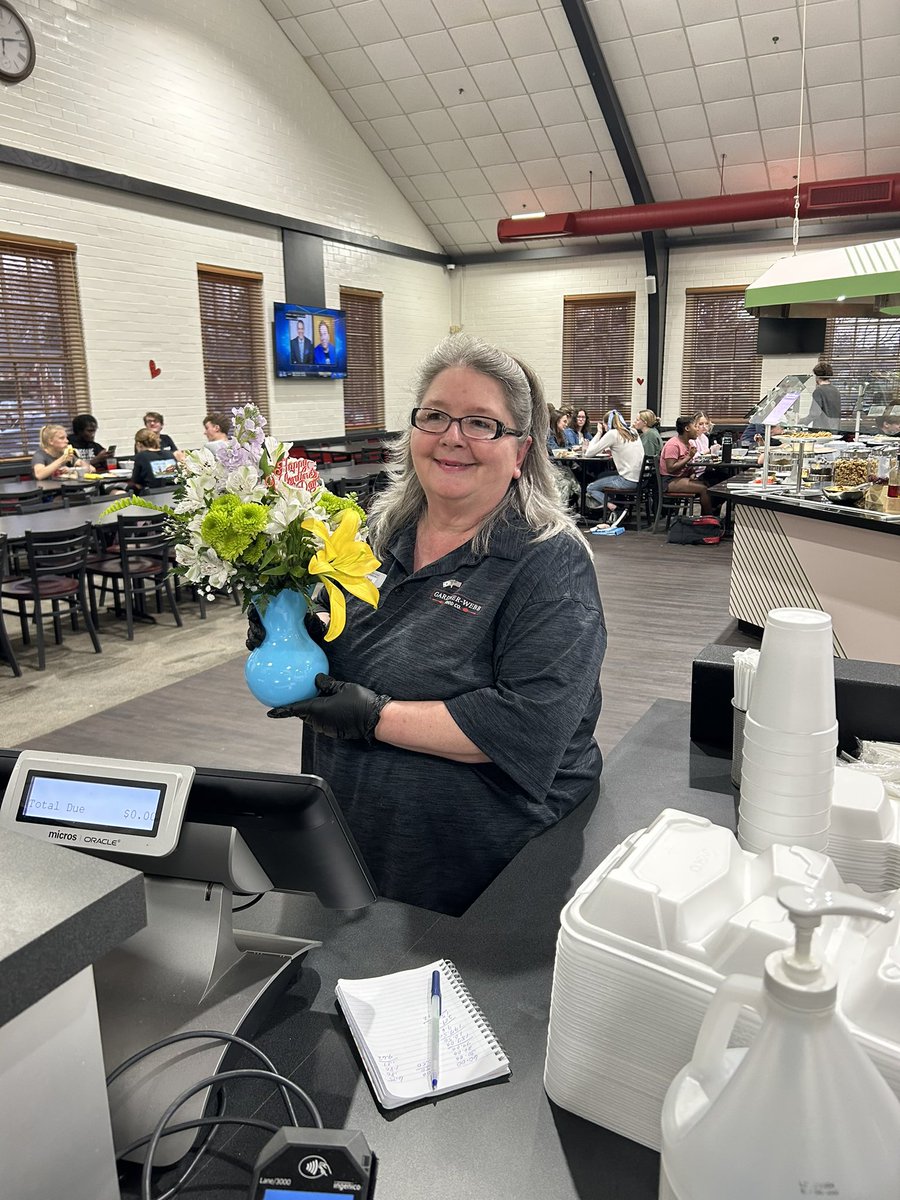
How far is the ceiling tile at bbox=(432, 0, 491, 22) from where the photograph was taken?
8797 mm

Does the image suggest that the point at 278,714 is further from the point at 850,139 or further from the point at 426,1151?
the point at 850,139

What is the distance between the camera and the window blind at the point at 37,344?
23.9 ft

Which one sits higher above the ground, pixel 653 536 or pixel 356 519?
pixel 356 519

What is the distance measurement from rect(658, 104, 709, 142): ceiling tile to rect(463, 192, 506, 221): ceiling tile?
2671 mm

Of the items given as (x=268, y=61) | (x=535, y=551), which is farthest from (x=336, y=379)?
(x=535, y=551)

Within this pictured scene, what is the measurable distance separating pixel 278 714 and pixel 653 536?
8.43m

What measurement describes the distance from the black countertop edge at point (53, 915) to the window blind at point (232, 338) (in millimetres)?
8989

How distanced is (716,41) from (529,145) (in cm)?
265

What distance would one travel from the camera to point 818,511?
4699mm

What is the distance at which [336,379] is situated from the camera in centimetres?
1127

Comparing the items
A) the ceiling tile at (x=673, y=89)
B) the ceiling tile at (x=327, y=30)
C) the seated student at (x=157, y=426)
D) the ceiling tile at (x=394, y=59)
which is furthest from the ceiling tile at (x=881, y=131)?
the seated student at (x=157, y=426)

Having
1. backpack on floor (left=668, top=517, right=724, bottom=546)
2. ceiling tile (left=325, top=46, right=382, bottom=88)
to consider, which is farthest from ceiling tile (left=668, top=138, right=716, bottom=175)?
backpack on floor (left=668, top=517, right=724, bottom=546)

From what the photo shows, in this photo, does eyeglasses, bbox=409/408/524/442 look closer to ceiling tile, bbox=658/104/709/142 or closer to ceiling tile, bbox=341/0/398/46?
ceiling tile, bbox=341/0/398/46

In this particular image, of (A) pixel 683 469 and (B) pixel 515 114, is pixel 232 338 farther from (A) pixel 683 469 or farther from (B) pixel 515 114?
(A) pixel 683 469
